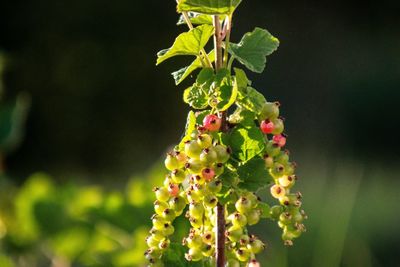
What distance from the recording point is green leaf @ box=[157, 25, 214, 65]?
597 mm

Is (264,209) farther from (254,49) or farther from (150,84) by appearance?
(150,84)

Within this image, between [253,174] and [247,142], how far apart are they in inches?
1.0

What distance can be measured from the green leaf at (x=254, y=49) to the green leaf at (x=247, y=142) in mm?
43

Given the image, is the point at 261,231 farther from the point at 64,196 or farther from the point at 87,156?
the point at 87,156

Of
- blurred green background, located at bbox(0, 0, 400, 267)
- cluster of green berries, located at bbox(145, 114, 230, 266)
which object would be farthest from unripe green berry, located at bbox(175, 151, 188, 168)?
blurred green background, located at bbox(0, 0, 400, 267)

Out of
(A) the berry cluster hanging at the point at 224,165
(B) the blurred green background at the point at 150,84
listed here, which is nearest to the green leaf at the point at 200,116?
(A) the berry cluster hanging at the point at 224,165

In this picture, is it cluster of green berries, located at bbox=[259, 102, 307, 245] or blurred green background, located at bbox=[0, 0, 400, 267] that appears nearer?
cluster of green berries, located at bbox=[259, 102, 307, 245]

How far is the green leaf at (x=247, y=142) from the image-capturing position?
0.60 metres

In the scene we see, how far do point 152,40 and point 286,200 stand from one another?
6.21 m

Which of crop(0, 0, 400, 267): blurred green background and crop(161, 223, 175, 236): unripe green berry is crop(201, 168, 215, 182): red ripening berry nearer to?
crop(161, 223, 175, 236): unripe green berry

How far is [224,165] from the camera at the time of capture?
23.7 inches

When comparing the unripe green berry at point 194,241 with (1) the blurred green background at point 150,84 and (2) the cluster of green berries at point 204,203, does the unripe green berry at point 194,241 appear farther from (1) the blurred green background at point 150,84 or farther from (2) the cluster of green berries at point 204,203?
(1) the blurred green background at point 150,84

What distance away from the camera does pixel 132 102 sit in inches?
264

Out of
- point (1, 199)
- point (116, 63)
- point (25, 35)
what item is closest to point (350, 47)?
point (116, 63)
